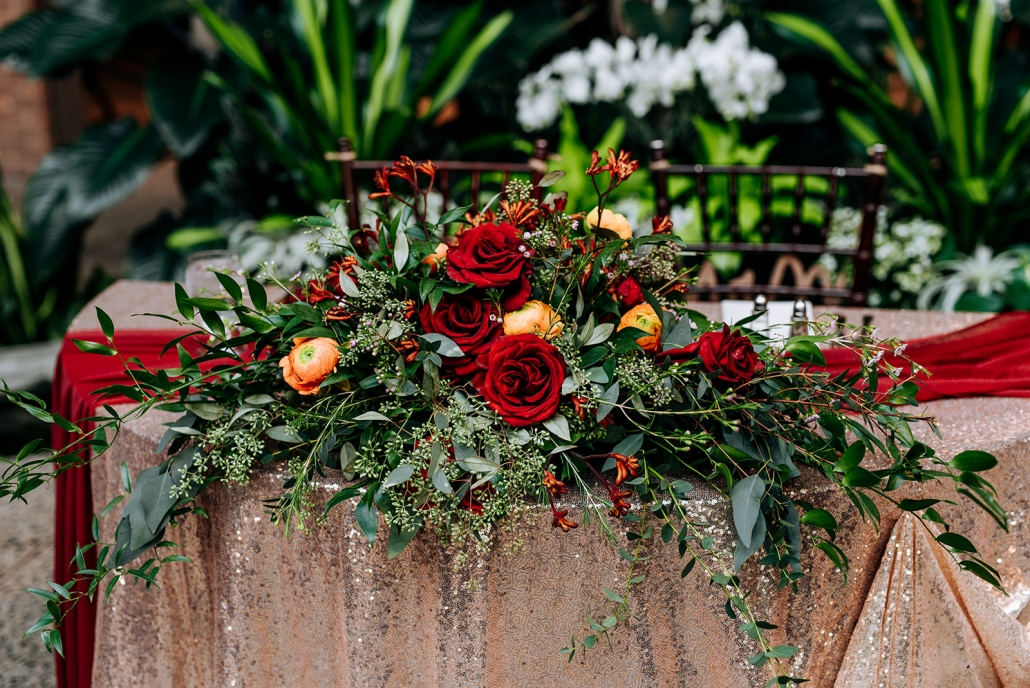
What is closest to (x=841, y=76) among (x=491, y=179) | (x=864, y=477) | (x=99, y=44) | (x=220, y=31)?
(x=491, y=179)

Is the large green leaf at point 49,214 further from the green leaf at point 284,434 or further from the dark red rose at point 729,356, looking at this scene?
the dark red rose at point 729,356

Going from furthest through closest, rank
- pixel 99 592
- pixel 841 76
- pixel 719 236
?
pixel 841 76
pixel 719 236
pixel 99 592

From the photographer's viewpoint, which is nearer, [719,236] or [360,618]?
[360,618]

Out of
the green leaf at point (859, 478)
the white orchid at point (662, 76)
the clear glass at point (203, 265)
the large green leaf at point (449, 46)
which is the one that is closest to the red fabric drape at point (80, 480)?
the clear glass at point (203, 265)

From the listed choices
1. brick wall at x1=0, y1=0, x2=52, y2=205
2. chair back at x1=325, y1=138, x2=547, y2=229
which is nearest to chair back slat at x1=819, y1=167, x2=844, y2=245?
chair back at x1=325, y1=138, x2=547, y2=229

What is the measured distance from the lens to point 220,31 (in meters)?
2.52

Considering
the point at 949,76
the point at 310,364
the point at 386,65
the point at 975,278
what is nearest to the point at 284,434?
the point at 310,364

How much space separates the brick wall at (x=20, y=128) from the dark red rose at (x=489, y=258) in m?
5.46

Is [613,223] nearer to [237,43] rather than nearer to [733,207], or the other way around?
[733,207]

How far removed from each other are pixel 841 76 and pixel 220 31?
2345mm

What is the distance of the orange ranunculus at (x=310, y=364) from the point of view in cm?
81

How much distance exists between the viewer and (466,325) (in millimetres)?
815

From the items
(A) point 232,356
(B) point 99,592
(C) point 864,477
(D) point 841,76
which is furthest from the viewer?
(D) point 841,76

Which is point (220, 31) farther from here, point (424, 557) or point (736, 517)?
point (736, 517)
